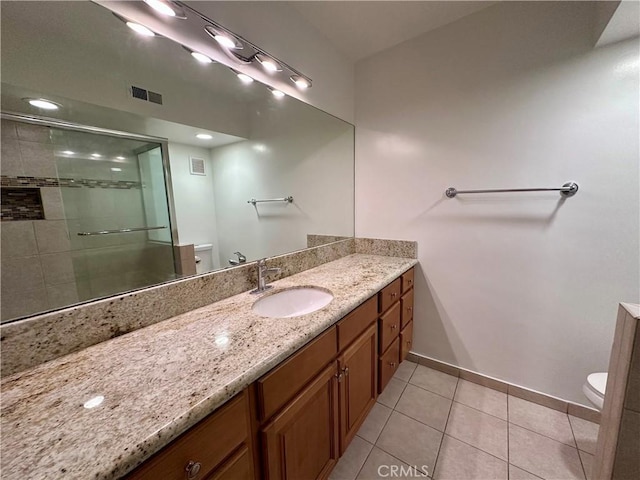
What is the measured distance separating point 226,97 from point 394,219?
1.40 m

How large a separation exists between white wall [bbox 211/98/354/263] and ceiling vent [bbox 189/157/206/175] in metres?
0.07

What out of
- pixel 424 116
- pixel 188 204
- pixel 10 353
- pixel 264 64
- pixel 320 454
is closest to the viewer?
pixel 10 353

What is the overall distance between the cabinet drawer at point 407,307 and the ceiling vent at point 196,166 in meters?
1.44

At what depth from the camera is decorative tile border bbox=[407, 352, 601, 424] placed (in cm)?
148

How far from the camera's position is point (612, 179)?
4.22 feet

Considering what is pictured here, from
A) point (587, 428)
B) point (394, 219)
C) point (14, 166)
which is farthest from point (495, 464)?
point (14, 166)

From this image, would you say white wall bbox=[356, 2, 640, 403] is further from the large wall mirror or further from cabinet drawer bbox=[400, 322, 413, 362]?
the large wall mirror

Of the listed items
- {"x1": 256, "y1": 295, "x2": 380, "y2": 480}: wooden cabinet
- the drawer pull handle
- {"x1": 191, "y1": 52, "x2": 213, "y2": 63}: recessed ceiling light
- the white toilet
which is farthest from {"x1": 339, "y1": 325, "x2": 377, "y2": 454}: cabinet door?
{"x1": 191, "y1": 52, "x2": 213, "y2": 63}: recessed ceiling light

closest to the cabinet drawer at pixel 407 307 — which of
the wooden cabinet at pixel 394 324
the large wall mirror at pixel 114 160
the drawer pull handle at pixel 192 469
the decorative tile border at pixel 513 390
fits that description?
the wooden cabinet at pixel 394 324

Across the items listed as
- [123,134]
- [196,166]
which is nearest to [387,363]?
[196,166]

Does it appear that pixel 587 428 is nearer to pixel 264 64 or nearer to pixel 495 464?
pixel 495 464

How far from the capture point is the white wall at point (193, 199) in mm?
1148

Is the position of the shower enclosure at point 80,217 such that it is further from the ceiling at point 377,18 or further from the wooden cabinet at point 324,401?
the ceiling at point 377,18

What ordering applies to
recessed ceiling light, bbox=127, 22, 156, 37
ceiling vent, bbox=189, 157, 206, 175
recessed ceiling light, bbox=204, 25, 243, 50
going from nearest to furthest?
recessed ceiling light, bbox=127, 22, 156, 37 < recessed ceiling light, bbox=204, 25, 243, 50 < ceiling vent, bbox=189, 157, 206, 175
